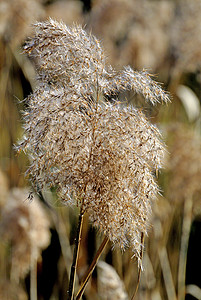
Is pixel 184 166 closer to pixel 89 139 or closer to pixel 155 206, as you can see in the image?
pixel 155 206

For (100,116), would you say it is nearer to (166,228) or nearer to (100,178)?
(100,178)

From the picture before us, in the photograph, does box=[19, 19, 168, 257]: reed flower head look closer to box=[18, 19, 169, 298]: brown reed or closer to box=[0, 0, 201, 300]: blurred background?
box=[18, 19, 169, 298]: brown reed

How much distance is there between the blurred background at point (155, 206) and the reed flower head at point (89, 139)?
0.63 metres

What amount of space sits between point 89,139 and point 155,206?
1.26 m

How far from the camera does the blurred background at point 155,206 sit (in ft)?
6.42

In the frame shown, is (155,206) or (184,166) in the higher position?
(184,166)

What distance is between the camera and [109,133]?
84 centimetres

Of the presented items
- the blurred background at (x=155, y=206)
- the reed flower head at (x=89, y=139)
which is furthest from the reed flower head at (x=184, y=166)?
the reed flower head at (x=89, y=139)

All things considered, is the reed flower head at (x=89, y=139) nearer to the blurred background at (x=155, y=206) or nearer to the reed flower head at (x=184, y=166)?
the blurred background at (x=155, y=206)

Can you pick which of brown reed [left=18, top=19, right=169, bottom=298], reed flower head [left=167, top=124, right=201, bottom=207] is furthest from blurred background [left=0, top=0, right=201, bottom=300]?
brown reed [left=18, top=19, right=169, bottom=298]

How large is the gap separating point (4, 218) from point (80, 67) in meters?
1.29

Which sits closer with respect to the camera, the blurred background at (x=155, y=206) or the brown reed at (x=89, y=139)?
the brown reed at (x=89, y=139)

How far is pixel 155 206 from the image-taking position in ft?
6.64

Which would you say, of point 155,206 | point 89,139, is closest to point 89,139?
point 89,139
